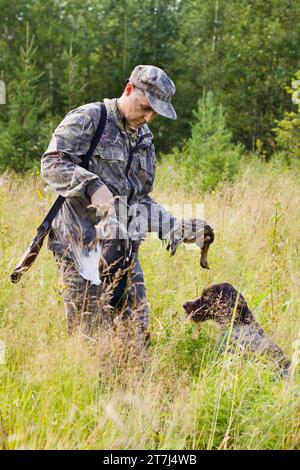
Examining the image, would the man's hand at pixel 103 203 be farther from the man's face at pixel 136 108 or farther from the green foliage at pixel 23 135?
the green foliage at pixel 23 135

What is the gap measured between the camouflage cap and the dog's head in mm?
1053

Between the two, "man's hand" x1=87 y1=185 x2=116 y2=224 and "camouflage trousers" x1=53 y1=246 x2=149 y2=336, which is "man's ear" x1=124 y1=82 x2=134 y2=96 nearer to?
"man's hand" x1=87 y1=185 x2=116 y2=224

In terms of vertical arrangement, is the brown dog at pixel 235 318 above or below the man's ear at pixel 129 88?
below

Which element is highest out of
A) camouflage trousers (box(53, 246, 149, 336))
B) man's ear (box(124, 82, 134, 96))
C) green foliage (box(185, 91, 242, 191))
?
man's ear (box(124, 82, 134, 96))

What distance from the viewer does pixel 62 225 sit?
3408 mm

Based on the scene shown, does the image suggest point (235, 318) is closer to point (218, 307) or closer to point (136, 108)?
point (218, 307)

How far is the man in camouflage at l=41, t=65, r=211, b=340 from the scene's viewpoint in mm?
3199

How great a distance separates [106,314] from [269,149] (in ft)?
43.9

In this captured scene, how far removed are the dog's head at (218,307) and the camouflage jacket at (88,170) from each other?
0.44 meters

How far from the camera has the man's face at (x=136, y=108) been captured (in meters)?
3.29

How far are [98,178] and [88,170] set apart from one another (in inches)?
11.2

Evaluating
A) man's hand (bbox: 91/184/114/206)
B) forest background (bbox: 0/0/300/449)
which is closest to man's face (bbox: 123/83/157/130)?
man's hand (bbox: 91/184/114/206)

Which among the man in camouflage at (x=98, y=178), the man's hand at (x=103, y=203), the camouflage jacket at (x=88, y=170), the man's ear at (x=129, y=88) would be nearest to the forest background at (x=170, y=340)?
the man in camouflage at (x=98, y=178)

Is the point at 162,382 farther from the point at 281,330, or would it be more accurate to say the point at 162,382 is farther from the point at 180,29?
the point at 180,29
